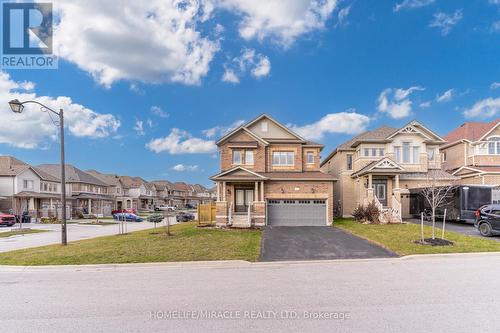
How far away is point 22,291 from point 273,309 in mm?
6786

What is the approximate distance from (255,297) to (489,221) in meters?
15.8

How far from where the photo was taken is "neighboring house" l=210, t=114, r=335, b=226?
2216cm

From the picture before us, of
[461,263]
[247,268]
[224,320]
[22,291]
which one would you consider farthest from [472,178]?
[22,291]

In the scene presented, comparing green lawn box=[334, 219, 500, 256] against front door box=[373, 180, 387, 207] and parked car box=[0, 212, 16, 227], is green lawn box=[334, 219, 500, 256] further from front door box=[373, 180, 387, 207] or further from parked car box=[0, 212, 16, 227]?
parked car box=[0, 212, 16, 227]

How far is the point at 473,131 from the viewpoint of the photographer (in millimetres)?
29703

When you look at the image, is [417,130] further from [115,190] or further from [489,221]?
[115,190]

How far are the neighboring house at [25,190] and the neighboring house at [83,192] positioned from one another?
3070mm

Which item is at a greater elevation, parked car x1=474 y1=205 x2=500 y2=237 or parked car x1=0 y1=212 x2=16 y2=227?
parked car x1=474 y1=205 x2=500 y2=237

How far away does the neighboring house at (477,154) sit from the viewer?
26141 mm

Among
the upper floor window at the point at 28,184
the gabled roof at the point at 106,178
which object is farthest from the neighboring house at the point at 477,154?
the gabled roof at the point at 106,178

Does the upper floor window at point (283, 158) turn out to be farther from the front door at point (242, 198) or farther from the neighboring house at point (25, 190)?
the neighboring house at point (25, 190)

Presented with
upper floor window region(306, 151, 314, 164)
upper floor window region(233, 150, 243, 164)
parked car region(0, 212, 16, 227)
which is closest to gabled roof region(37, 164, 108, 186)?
parked car region(0, 212, 16, 227)

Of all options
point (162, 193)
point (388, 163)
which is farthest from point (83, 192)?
point (388, 163)

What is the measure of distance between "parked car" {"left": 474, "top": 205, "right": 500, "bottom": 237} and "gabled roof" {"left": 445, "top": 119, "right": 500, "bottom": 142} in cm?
1594
